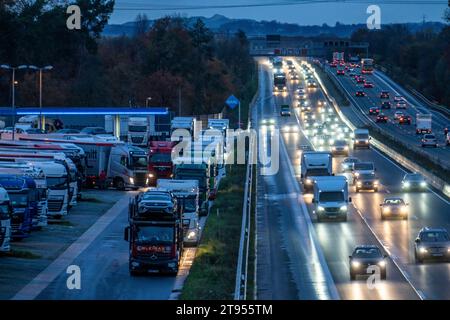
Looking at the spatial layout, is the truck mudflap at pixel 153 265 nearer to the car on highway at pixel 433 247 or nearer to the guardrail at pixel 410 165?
the car on highway at pixel 433 247

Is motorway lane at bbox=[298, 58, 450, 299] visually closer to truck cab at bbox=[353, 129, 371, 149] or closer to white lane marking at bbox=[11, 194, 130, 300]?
white lane marking at bbox=[11, 194, 130, 300]

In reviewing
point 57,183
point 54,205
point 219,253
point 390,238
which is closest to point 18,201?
point 57,183

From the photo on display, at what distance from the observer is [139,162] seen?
66625 millimetres

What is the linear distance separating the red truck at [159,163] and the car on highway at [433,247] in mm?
28037

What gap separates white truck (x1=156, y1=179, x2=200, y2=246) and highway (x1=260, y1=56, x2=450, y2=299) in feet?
16.7

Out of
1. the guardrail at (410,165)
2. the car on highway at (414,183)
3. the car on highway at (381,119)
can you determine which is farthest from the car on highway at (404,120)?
the car on highway at (414,183)

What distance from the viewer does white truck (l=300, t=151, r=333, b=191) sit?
211 ft

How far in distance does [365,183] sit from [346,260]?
23249 mm

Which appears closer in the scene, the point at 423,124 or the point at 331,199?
the point at 331,199

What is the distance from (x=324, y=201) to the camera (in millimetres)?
53812

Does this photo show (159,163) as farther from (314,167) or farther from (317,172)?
(317,172)

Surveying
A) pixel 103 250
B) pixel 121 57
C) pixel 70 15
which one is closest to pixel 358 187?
pixel 103 250

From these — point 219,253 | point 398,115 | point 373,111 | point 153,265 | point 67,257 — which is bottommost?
point 67,257
